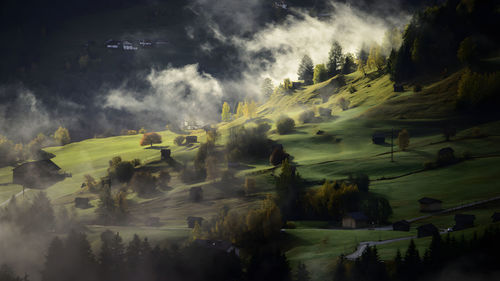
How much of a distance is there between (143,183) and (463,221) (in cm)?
6672

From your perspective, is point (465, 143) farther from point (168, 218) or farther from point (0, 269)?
point (0, 269)

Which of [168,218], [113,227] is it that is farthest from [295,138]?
[113,227]

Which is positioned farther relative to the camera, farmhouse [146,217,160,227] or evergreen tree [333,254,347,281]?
farmhouse [146,217,160,227]

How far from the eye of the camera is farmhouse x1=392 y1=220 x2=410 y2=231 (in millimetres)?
55941

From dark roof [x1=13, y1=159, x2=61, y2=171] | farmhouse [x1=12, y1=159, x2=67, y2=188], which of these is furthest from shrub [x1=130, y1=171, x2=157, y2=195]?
dark roof [x1=13, y1=159, x2=61, y2=171]

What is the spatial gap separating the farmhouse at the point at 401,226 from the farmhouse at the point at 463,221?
6154mm

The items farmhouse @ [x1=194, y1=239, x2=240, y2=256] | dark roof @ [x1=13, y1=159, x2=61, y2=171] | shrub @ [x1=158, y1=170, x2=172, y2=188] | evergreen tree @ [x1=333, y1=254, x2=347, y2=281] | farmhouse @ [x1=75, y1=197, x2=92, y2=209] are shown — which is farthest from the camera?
dark roof @ [x1=13, y1=159, x2=61, y2=171]

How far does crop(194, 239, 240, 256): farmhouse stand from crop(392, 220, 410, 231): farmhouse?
74.9 feet

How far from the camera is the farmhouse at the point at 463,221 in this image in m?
51.6

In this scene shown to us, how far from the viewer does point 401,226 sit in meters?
56.6

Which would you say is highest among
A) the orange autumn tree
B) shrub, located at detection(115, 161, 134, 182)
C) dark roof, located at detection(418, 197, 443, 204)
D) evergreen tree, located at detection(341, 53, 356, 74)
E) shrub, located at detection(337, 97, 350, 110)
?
evergreen tree, located at detection(341, 53, 356, 74)

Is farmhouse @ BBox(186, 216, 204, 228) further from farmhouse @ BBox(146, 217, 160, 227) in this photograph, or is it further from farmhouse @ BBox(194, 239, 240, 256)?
farmhouse @ BBox(194, 239, 240, 256)

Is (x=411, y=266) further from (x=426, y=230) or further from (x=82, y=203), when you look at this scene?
(x=82, y=203)

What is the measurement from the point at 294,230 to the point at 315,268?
14.0 metres
